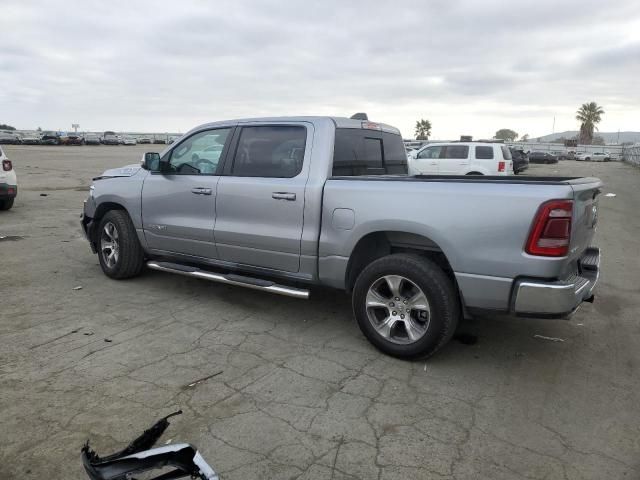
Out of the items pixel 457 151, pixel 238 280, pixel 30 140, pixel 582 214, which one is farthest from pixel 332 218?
pixel 30 140

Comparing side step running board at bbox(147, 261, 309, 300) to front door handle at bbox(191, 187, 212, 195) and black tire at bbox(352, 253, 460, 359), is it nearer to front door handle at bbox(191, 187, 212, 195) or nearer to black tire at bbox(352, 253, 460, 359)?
black tire at bbox(352, 253, 460, 359)

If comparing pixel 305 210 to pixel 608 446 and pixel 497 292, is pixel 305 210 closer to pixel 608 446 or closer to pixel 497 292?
pixel 497 292

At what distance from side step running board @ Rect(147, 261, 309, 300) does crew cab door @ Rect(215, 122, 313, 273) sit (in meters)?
0.16

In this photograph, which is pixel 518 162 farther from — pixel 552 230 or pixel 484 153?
pixel 552 230

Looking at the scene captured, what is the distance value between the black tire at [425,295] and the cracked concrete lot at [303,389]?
0.49 feet

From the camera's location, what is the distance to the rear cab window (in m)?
4.41

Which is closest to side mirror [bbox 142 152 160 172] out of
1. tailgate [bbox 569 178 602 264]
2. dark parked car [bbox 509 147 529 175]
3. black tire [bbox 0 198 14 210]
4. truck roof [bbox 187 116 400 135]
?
truck roof [bbox 187 116 400 135]

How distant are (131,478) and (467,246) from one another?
2469mm

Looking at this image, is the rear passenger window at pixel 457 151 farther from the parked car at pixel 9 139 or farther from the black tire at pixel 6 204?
the parked car at pixel 9 139

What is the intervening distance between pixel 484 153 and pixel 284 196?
13.8 meters

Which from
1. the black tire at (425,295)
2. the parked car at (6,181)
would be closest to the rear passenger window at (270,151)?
the black tire at (425,295)

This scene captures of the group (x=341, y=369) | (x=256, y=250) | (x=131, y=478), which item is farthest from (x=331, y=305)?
(x=131, y=478)

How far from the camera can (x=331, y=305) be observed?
514cm

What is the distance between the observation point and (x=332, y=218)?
13.3 ft
